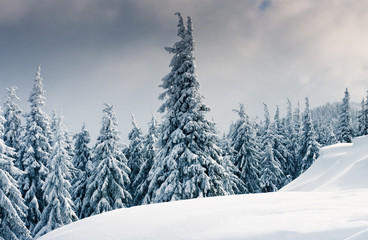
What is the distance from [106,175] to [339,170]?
1834cm

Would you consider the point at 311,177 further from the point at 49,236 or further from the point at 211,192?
the point at 49,236

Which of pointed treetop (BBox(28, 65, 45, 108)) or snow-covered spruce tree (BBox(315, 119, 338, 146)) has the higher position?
pointed treetop (BBox(28, 65, 45, 108))

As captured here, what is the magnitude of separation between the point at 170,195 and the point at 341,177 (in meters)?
8.60

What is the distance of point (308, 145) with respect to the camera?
3700 cm

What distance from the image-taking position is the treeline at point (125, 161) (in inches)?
551

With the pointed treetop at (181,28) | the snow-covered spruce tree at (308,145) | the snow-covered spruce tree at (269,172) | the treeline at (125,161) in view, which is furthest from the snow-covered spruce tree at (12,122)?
the snow-covered spruce tree at (308,145)

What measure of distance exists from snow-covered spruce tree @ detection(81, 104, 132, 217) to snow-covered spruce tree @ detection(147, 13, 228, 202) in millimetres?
7962

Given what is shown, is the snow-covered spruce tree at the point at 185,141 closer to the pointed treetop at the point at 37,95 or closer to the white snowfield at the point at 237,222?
the white snowfield at the point at 237,222

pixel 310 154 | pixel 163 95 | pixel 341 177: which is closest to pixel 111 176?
pixel 163 95

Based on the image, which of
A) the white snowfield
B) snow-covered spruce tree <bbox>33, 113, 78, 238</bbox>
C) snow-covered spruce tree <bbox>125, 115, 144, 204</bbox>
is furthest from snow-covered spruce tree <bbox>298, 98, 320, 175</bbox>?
the white snowfield

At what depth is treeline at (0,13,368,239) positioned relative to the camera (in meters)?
14.0

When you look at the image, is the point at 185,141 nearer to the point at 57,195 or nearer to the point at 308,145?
the point at 57,195

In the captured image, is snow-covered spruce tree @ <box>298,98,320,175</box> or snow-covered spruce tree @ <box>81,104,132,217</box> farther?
snow-covered spruce tree @ <box>298,98,320,175</box>

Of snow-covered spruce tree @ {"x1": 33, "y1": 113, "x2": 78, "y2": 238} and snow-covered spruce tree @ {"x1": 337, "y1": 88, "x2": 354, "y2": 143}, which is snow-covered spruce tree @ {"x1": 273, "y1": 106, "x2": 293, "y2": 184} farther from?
snow-covered spruce tree @ {"x1": 33, "y1": 113, "x2": 78, "y2": 238}
